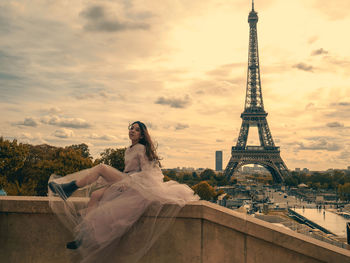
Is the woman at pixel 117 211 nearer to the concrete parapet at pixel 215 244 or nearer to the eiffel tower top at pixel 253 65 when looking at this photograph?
the concrete parapet at pixel 215 244

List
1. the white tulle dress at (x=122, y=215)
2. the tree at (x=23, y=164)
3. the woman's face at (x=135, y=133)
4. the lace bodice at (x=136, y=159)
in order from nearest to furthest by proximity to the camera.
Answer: the white tulle dress at (x=122, y=215), the lace bodice at (x=136, y=159), the woman's face at (x=135, y=133), the tree at (x=23, y=164)

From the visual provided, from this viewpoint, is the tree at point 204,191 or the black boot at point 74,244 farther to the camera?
the tree at point 204,191

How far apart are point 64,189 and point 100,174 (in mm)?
506

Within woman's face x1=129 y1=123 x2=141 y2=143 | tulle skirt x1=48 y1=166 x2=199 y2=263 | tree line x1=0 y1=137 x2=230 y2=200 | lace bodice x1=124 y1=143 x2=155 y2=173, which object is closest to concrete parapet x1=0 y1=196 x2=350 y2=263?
tulle skirt x1=48 y1=166 x2=199 y2=263

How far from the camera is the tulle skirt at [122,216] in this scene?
4.25 meters

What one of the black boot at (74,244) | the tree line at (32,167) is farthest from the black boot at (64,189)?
the tree line at (32,167)

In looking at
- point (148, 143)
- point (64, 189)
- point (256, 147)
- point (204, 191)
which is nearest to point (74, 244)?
point (64, 189)

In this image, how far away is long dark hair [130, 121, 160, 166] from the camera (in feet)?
16.4

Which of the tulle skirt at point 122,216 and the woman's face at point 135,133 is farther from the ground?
the woman's face at point 135,133

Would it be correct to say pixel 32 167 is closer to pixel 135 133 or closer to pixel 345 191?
pixel 135 133

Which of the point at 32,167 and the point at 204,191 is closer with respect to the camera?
the point at 32,167

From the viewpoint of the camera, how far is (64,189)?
458cm

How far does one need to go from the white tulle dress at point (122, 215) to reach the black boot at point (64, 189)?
0.28ft

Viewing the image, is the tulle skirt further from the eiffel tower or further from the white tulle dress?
the eiffel tower
